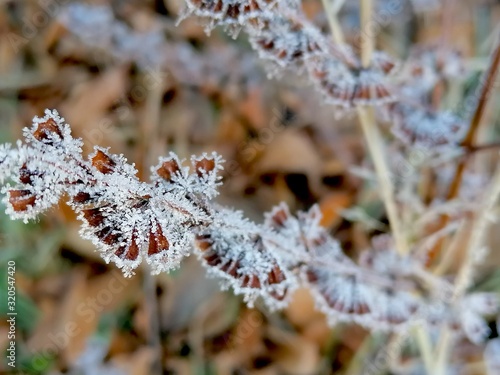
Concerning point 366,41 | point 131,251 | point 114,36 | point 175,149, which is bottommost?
point 131,251

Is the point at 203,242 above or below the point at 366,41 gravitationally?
below

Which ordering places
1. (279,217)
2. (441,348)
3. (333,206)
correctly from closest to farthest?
(279,217) → (441,348) → (333,206)

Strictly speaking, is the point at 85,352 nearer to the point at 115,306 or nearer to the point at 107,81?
the point at 115,306

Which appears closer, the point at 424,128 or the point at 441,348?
the point at 424,128

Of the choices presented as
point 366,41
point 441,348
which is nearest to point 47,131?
point 366,41

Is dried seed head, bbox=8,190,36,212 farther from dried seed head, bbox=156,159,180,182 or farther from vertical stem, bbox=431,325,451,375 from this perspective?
vertical stem, bbox=431,325,451,375

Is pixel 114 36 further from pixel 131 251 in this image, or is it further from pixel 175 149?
pixel 131 251

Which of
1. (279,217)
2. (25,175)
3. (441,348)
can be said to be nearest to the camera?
(25,175)
